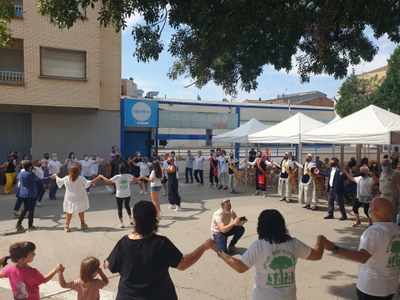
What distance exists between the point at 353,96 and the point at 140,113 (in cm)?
2309

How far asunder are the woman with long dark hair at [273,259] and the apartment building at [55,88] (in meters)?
15.1

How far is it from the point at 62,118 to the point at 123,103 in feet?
10.1

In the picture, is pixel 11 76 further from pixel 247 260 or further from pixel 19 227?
pixel 247 260

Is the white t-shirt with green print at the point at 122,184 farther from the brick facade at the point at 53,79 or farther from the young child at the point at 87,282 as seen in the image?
the brick facade at the point at 53,79

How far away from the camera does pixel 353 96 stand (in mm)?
34781

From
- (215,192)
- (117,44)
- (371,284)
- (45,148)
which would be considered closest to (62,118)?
(45,148)

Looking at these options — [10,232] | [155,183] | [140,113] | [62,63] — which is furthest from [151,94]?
[10,232]

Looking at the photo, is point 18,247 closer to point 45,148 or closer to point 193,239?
point 193,239

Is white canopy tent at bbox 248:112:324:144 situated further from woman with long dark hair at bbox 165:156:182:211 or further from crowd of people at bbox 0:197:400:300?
crowd of people at bbox 0:197:400:300

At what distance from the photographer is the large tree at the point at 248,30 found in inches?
237

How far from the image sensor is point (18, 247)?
348cm

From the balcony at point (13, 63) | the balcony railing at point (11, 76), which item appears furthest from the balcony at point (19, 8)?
the balcony railing at point (11, 76)

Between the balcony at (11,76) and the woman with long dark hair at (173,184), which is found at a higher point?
the balcony at (11,76)

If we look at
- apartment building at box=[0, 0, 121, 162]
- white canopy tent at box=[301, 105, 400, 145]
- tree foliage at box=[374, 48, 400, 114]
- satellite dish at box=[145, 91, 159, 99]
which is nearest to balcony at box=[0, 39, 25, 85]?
apartment building at box=[0, 0, 121, 162]
